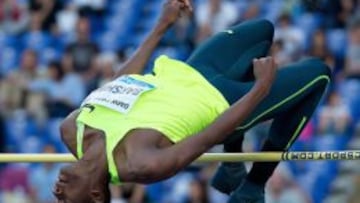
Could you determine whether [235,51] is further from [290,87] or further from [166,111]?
[166,111]

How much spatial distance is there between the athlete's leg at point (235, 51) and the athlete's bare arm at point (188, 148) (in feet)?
1.59

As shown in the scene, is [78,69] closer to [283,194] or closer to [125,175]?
[283,194]

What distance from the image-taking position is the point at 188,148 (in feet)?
18.1

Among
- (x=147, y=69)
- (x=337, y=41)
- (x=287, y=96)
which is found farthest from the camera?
(x=147, y=69)

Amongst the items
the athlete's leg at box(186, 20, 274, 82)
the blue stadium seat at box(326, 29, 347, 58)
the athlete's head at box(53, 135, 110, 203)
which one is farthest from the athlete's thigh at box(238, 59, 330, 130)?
the blue stadium seat at box(326, 29, 347, 58)

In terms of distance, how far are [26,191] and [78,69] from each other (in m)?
1.54

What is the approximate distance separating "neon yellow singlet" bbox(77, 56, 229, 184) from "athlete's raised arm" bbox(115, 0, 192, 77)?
0.35 meters

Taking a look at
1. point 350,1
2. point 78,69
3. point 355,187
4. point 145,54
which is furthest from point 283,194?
point 145,54

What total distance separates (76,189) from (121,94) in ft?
1.69

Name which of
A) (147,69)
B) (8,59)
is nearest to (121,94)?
(147,69)

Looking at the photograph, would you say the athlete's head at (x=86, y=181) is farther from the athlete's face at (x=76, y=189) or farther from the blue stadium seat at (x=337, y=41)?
the blue stadium seat at (x=337, y=41)

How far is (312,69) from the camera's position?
243 inches

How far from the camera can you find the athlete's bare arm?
18.0 feet

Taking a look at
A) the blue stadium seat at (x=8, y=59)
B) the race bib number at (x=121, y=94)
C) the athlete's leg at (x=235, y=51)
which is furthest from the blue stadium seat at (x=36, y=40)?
the race bib number at (x=121, y=94)
